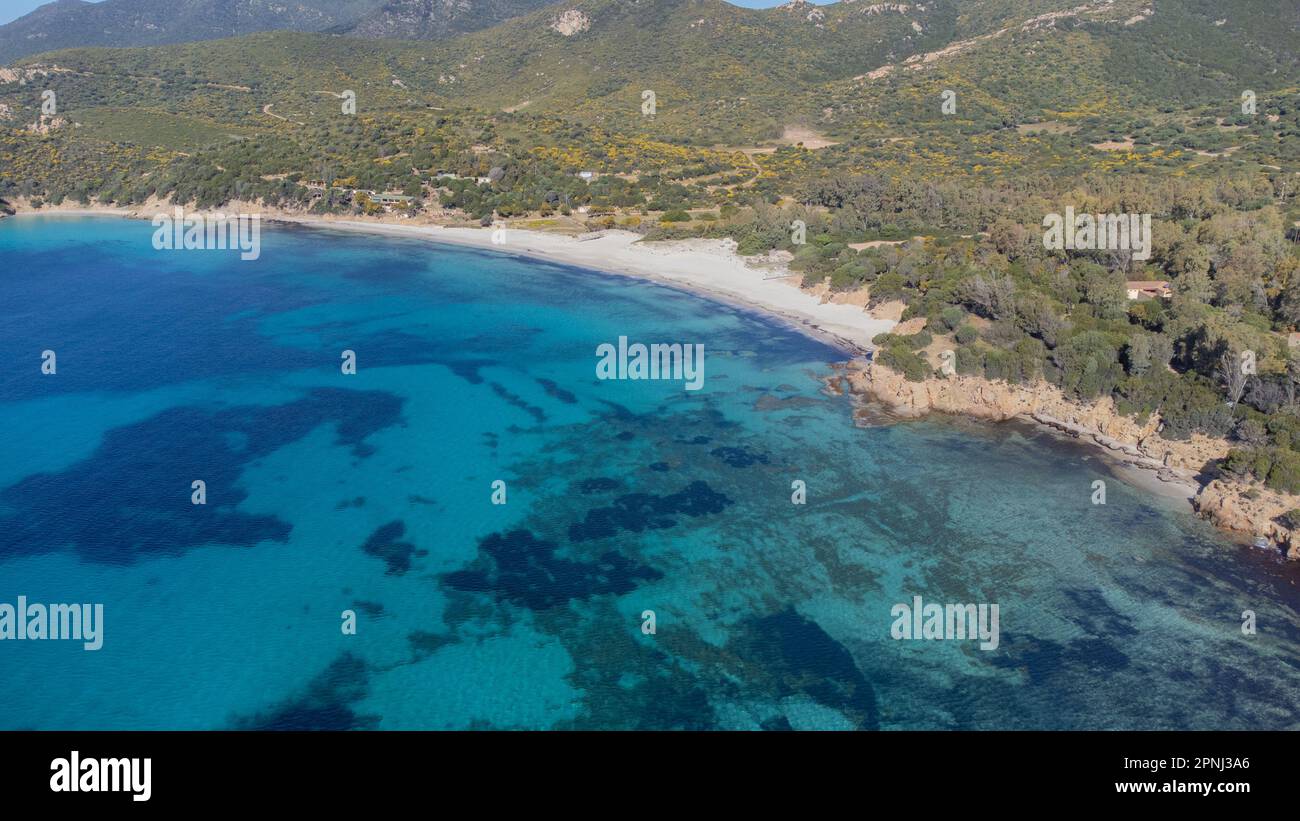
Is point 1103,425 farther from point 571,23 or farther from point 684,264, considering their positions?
point 571,23

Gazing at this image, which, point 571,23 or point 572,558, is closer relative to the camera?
point 572,558

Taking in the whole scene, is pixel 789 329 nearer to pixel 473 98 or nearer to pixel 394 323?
pixel 394 323

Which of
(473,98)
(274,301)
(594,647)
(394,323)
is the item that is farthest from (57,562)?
(473,98)

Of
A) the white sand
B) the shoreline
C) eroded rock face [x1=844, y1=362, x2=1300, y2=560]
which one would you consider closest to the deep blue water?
eroded rock face [x1=844, y1=362, x2=1300, y2=560]

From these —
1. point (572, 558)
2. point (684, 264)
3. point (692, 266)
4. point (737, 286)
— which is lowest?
point (572, 558)

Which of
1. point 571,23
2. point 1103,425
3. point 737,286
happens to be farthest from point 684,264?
point 571,23

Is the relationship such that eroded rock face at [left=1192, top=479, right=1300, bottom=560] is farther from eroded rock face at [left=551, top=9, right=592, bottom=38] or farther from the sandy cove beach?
eroded rock face at [left=551, top=9, right=592, bottom=38]

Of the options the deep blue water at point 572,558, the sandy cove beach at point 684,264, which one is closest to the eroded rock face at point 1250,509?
the deep blue water at point 572,558
